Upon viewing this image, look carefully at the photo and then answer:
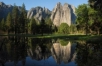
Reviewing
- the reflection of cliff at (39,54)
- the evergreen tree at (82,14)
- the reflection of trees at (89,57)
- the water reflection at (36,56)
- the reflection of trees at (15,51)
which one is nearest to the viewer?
the reflection of trees at (89,57)

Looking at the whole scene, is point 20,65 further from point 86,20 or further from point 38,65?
point 86,20

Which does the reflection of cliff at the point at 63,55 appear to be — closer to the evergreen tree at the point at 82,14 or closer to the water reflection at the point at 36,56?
the water reflection at the point at 36,56

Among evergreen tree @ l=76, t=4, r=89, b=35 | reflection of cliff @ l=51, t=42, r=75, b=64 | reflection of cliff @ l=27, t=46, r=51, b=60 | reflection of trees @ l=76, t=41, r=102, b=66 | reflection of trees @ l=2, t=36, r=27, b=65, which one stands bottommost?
reflection of cliff @ l=51, t=42, r=75, b=64

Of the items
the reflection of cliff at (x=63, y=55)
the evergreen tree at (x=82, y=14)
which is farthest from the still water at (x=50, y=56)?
the evergreen tree at (x=82, y=14)

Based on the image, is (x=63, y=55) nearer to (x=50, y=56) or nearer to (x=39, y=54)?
(x=50, y=56)

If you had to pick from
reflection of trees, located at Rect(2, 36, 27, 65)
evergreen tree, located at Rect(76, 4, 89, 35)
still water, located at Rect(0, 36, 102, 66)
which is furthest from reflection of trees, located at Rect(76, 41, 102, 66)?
evergreen tree, located at Rect(76, 4, 89, 35)

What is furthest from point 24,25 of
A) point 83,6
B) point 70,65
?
point 70,65

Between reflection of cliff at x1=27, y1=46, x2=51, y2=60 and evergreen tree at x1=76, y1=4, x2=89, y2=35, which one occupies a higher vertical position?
evergreen tree at x1=76, y1=4, x2=89, y2=35

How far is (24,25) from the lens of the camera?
135875mm

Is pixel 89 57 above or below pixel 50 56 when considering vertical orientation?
above

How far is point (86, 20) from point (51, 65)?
6935 centimetres

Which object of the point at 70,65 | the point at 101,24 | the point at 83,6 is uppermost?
the point at 83,6

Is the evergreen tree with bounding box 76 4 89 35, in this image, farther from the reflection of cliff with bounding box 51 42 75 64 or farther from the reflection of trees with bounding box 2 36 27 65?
the reflection of cliff with bounding box 51 42 75 64

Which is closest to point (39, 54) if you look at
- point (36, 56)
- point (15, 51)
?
point (36, 56)
